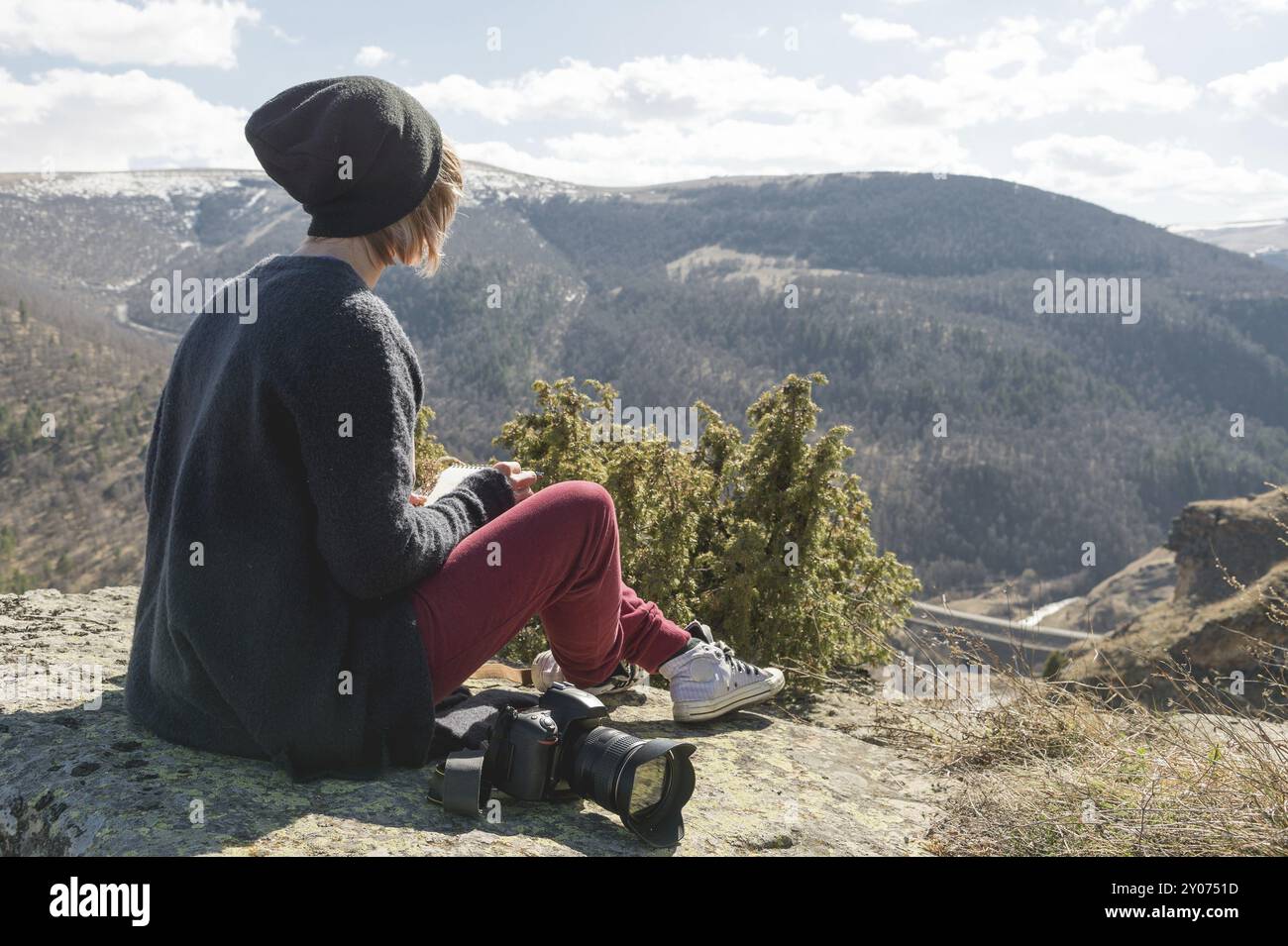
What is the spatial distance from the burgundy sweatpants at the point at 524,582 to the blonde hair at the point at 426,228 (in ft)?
2.51

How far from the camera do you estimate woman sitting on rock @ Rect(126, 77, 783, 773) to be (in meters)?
2.43

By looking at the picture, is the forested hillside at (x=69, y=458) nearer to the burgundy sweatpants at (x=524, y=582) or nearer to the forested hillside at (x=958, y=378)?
the forested hillside at (x=958, y=378)

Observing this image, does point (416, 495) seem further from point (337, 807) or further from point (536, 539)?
point (337, 807)

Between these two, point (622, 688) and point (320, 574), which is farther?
point (622, 688)

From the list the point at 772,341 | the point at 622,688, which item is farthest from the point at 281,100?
the point at 772,341

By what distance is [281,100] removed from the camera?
265 centimetres

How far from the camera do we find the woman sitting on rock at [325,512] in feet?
7.97

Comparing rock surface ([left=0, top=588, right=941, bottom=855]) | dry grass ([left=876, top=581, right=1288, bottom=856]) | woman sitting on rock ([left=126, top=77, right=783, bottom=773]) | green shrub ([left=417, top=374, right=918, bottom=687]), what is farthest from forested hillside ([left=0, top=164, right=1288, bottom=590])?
woman sitting on rock ([left=126, top=77, right=783, bottom=773])

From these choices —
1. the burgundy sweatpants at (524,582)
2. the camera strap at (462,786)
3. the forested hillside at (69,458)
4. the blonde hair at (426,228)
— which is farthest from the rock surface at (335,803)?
the forested hillside at (69,458)

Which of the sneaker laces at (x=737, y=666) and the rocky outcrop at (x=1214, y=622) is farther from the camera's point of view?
the rocky outcrop at (x=1214, y=622)

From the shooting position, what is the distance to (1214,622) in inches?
414

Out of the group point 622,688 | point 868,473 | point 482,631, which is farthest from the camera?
point 868,473

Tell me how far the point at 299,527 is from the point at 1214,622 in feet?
34.6
